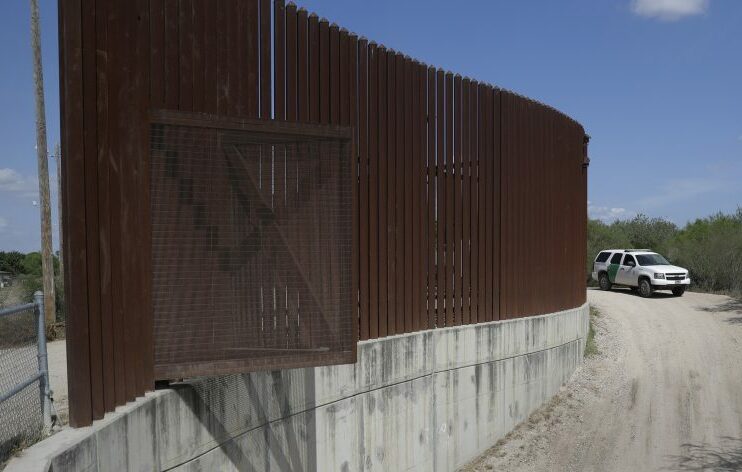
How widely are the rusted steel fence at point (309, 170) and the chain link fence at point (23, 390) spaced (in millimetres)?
380

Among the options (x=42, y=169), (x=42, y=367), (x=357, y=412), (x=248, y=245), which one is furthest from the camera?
(x=42, y=169)

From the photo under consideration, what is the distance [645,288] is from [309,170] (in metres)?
19.3

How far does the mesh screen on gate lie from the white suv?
1860 centimetres

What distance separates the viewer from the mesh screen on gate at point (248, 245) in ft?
16.8

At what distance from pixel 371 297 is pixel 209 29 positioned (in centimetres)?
400

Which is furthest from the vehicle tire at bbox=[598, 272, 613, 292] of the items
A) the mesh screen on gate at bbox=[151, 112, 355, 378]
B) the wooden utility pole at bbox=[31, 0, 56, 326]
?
the mesh screen on gate at bbox=[151, 112, 355, 378]

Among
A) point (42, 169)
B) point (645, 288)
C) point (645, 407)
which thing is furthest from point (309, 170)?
point (645, 288)

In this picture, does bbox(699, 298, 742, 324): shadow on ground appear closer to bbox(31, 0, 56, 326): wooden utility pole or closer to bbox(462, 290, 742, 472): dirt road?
bbox(462, 290, 742, 472): dirt road

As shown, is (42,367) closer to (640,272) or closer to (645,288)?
(645,288)

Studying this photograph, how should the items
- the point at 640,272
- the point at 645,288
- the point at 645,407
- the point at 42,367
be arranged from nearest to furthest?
the point at 42,367 → the point at 645,407 → the point at 645,288 → the point at 640,272

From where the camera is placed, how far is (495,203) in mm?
11281

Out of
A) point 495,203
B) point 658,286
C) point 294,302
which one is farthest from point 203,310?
point 658,286

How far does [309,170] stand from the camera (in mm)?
5660

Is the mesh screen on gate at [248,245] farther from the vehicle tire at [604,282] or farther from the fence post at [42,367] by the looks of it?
the vehicle tire at [604,282]
